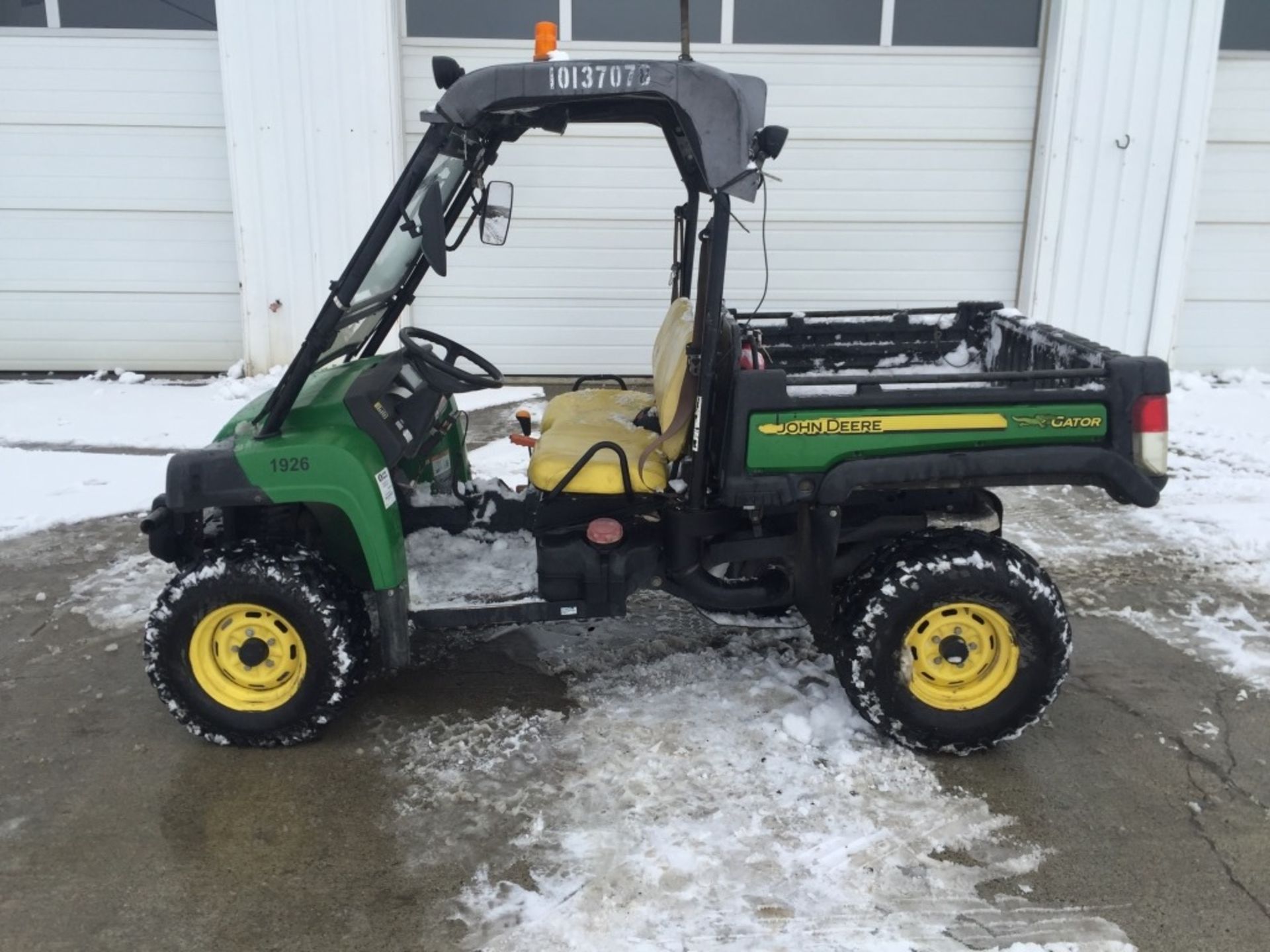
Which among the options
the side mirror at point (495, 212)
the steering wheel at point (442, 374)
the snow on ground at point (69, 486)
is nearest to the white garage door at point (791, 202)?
the snow on ground at point (69, 486)

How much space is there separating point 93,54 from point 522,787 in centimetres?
735

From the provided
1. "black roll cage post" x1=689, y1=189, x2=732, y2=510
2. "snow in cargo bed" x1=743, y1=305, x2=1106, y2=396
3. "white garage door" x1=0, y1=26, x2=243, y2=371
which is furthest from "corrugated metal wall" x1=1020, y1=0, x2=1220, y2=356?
"white garage door" x1=0, y1=26, x2=243, y2=371

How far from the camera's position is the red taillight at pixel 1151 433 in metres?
3.15

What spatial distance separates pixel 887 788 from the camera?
10.3 feet

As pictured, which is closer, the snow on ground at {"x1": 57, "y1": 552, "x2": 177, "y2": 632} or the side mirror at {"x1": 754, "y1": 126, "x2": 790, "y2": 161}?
the side mirror at {"x1": 754, "y1": 126, "x2": 790, "y2": 161}

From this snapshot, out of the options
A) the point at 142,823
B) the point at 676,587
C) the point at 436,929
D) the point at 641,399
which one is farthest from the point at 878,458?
the point at 142,823

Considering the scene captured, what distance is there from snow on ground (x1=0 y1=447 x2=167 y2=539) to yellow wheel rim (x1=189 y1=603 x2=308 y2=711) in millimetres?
2560

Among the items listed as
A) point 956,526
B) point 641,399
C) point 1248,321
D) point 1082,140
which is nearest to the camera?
point 956,526

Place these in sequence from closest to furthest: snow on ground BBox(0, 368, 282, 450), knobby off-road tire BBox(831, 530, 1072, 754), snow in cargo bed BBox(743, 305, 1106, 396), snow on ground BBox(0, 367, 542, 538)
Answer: knobby off-road tire BBox(831, 530, 1072, 754) < snow in cargo bed BBox(743, 305, 1106, 396) < snow on ground BBox(0, 367, 542, 538) < snow on ground BBox(0, 368, 282, 450)

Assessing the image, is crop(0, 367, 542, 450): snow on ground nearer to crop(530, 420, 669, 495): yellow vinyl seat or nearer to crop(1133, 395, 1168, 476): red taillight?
crop(530, 420, 669, 495): yellow vinyl seat

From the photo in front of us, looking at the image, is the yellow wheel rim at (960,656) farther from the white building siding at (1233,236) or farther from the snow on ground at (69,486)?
the white building siding at (1233,236)

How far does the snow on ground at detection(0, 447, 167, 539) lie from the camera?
5449mm

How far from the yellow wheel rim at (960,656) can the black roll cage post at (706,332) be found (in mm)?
780

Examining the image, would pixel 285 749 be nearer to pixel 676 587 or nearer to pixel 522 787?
pixel 522 787
